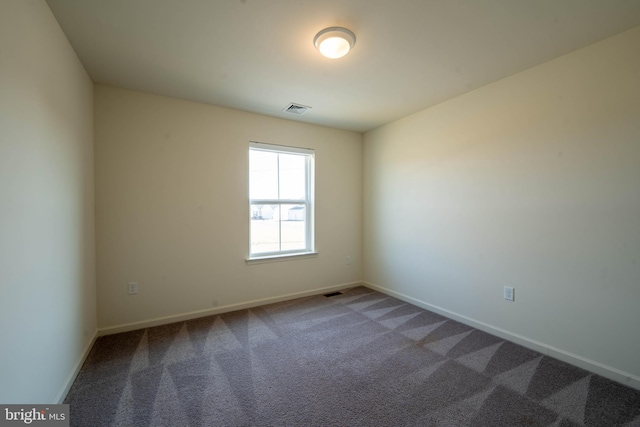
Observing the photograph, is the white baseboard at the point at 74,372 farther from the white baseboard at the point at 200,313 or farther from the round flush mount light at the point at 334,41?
the round flush mount light at the point at 334,41

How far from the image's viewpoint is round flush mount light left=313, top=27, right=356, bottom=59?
186 cm

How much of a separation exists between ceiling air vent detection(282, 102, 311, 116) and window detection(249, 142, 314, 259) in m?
0.49

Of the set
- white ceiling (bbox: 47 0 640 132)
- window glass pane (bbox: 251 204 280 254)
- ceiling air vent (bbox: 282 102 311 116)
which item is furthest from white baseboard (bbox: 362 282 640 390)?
ceiling air vent (bbox: 282 102 311 116)

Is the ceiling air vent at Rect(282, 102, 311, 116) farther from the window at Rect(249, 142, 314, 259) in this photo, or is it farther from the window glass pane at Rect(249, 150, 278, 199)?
the window glass pane at Rect(249, 150, 278, 199)

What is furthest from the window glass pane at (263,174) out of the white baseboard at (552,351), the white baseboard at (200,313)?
the white baseboard at (552,351)

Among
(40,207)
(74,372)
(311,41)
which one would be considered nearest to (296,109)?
(311,41)

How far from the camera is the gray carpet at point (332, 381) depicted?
64.1 inches

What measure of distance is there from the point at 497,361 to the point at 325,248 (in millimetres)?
2410

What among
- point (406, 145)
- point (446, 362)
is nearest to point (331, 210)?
point (406, 145)

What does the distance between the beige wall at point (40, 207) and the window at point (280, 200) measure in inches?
67.6

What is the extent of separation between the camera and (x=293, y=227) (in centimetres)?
388

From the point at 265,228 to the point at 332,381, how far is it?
213 cm

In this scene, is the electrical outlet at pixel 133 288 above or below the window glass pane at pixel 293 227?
below

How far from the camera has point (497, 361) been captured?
2.21m
